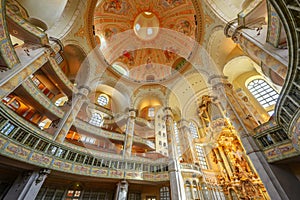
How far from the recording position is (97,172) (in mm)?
9453

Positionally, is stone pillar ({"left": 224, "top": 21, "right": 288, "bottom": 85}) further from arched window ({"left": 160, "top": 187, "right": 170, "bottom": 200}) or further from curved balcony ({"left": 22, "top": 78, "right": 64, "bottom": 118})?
curved balcony ({"left": 22, "top": 78, "right": 64, "bottom": 118})

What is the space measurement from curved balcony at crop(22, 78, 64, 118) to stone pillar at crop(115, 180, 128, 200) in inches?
284

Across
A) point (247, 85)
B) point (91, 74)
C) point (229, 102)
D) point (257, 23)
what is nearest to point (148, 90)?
point (91, 74)

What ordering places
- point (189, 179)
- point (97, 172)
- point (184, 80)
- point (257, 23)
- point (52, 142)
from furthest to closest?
point (184, 80)
point (189, 179)
point (97, 172)
point (52, 142)
point (257, 23)

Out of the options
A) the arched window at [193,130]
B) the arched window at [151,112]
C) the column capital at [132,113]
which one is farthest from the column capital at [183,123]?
the column capital at [132,113]

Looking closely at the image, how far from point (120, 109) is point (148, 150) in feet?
23.7

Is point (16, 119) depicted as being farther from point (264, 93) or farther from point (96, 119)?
point (264, 93)

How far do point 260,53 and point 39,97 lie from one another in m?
14.3

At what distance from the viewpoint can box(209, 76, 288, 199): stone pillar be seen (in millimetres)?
6395

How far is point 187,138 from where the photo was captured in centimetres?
1504

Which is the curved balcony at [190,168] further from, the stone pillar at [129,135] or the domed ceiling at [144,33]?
the domed ceiling at [144,33]

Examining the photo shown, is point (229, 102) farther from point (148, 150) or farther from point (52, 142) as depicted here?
point (52, 142)

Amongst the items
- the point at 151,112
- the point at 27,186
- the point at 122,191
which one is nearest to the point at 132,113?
the point at 151,112

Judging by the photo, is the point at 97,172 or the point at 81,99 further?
the point at 81,99
